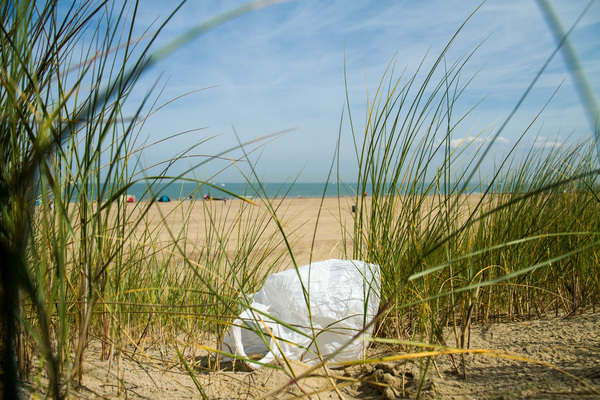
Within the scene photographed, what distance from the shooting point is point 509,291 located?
5.31ft

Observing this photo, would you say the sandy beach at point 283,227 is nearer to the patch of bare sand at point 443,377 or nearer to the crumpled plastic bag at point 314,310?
the crumpled plastic bag at point 314,310

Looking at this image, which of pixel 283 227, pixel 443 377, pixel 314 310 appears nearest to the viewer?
pixel 443 377

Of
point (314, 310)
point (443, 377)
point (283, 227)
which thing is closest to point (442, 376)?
point (443, 377)

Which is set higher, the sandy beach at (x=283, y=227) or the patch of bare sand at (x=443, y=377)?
the sandy beach at (x=283, y=227)

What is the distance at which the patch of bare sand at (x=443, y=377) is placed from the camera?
3.17 ft

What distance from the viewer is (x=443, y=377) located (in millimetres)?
1146

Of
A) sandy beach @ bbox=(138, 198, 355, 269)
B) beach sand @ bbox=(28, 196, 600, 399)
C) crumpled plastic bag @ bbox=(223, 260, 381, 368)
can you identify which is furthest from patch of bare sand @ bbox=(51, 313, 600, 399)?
sandy beach @ bbox=(138, 198, 355, 269)

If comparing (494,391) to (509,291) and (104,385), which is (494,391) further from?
(104,385)

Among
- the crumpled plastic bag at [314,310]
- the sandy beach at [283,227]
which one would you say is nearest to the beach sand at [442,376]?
the crumpled plastic bag at [314,310]

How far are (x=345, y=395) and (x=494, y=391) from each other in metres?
0.41

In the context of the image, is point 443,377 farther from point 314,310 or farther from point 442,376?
point 314,310

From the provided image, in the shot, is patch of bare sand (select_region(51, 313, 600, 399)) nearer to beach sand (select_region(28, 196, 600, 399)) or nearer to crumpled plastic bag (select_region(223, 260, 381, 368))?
beach sand (select_region(28, 196, 600, 399))

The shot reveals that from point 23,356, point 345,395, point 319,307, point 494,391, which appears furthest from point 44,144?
point 319,307

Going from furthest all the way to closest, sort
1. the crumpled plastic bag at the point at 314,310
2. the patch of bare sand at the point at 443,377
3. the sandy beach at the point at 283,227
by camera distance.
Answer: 1. the sandy beach at the point at 283,227
2. the crumpled plastic bag at the point at 314,310
3. the patch of bare sand at the point at 443,377
